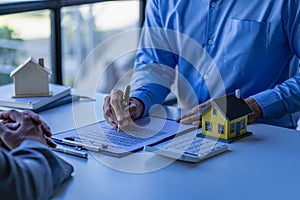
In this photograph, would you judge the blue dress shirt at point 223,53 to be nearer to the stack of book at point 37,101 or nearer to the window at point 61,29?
the stack of book at point 37,101

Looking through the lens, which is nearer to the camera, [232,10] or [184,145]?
[184,145]

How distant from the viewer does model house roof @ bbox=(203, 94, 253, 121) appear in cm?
163

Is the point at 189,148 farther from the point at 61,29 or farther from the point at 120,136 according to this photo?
the point at 61,29

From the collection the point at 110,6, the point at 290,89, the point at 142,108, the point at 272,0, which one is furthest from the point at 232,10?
the point at 110,6

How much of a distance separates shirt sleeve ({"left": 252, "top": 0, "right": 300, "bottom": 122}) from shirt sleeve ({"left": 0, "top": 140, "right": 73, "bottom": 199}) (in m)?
0.84

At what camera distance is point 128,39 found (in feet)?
11.5

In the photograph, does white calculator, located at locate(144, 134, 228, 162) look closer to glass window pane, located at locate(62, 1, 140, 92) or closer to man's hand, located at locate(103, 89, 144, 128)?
man's hand, located at locate(103, 89, 144, 128)

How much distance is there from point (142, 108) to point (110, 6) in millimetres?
1679

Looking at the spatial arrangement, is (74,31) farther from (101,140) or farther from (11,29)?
(101,140)

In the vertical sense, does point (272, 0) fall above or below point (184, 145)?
above

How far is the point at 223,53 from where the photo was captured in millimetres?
2004

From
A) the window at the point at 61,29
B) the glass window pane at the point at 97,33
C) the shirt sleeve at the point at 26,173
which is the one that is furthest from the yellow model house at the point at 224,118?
the glass window pane at the point at 97,33

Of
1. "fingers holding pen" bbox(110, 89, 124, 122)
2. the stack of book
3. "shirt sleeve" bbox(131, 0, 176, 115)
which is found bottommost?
the stack of book

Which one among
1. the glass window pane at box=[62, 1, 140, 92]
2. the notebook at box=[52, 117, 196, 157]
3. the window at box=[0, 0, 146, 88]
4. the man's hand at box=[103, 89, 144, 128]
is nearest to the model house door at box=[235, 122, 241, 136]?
the notebook at box=[52, 117, 196, 157]
